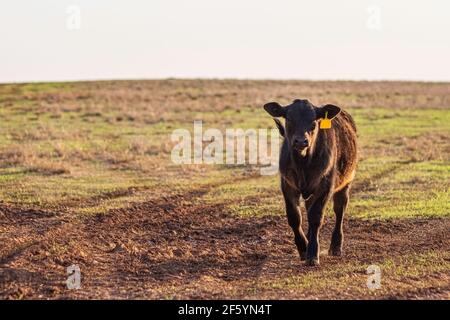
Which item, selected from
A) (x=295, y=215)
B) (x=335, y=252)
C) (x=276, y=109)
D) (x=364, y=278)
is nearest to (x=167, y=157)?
(x=335, y=252)

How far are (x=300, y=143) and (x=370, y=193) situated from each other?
7781 millimetres

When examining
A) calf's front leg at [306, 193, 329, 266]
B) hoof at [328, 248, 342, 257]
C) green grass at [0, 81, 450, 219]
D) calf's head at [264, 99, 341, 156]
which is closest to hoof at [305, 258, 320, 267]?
calf's front leg at [306, 193, 329, 266]

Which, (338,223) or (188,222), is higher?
(338,223)

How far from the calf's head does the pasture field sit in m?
1.63

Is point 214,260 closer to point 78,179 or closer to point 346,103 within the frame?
point 78,179

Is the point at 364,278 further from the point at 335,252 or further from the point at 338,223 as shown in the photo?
the point at 338,223

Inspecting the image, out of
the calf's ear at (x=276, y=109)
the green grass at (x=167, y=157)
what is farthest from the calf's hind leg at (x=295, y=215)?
the green grass at (x=167, y=157)

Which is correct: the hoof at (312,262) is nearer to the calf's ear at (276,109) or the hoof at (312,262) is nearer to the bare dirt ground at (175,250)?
the bare dirt ground at (175,250)

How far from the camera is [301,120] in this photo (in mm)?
10359

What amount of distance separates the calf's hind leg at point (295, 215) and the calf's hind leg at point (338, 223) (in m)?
0.84

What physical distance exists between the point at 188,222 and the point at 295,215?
3843 mm

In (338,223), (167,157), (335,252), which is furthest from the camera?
(167,157)

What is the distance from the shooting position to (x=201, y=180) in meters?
19.3
